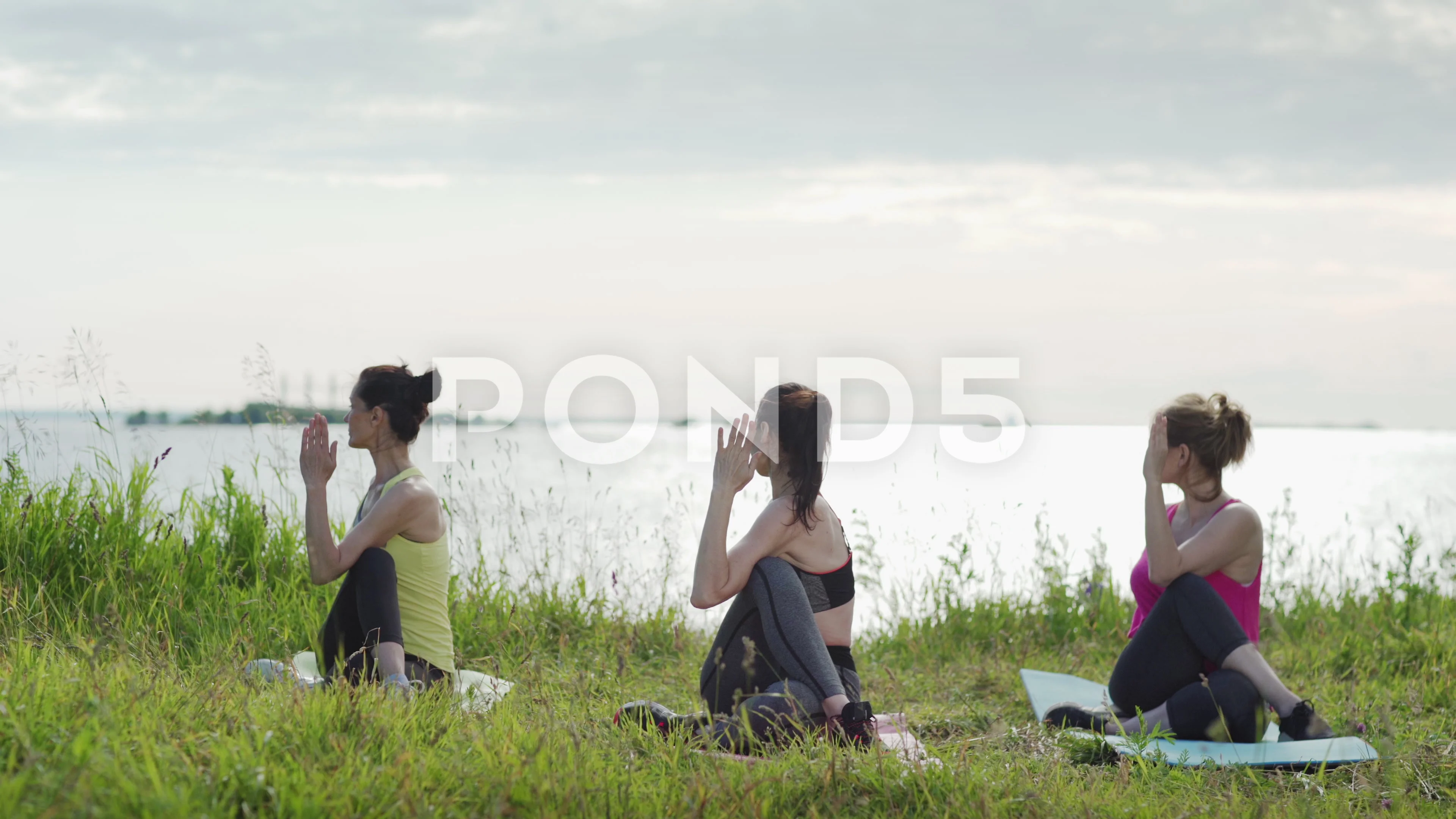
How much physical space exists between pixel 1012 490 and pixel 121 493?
942 centimetres

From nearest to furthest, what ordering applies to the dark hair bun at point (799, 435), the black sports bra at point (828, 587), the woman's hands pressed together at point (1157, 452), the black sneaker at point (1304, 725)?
the dark hair bun at point (799, 435)
the black sports bra at point (828, 587)
the black sneaker at point (1304, 725)
the woman's hands pressed together at point (1157, 452)

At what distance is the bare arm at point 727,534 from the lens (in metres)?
3.83

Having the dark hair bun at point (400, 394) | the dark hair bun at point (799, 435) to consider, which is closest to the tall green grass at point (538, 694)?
the dark hair bun at point (799, 435)

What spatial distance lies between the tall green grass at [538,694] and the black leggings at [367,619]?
437 millimetres

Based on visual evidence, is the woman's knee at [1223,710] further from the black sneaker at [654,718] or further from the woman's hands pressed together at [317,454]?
the woman's hands pressed together at [317,454]

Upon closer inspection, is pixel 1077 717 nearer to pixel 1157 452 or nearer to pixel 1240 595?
pixel 1240 595

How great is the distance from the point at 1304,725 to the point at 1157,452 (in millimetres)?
1262

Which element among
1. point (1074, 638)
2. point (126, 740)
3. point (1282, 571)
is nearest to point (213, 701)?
point (126, 740)

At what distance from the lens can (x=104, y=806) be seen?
2.15 meters

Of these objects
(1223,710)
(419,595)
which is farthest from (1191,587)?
(419,595)

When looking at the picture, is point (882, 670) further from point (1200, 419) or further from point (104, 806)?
point (104, 806)

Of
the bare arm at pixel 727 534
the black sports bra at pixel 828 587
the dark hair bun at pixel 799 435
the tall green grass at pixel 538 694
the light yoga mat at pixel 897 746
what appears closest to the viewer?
the tall green grass at pixel 538 694

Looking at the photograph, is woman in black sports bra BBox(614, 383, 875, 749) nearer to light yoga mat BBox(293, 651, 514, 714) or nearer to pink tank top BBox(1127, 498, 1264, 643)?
light yoga mat BBox(293, 651, 514, 714)

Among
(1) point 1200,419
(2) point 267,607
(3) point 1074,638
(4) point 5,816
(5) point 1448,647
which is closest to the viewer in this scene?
(4) point 5,816
